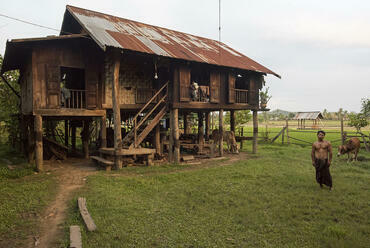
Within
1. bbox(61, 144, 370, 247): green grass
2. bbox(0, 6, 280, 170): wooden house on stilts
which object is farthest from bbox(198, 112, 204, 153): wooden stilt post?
bbox(61, 144, 370, 247): green grass

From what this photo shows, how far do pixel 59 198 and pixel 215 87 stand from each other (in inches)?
386

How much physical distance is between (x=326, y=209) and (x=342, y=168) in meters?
5.91

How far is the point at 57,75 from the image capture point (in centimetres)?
1108

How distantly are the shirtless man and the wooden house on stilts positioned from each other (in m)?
6.50

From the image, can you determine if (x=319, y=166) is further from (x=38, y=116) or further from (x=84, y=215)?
(x=38, y=116)

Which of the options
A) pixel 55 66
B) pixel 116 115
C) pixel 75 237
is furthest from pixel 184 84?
pixel 75 237

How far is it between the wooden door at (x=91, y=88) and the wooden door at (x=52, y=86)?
126 centimetres

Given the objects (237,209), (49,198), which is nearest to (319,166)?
(237,209)

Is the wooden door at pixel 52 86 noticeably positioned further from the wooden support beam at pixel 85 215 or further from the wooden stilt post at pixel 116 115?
the wooden support beam at pixel 85 215

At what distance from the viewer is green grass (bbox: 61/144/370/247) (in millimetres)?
4766

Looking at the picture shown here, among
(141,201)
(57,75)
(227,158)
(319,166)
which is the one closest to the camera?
(141,201)

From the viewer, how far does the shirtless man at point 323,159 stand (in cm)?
782

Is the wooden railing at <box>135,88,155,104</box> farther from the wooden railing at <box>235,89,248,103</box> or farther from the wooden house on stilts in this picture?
the wooden railing at <box>235,89,248,103</box>

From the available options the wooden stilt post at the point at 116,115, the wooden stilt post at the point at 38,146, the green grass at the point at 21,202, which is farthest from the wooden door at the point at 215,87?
the green grass at the point at 21,202
